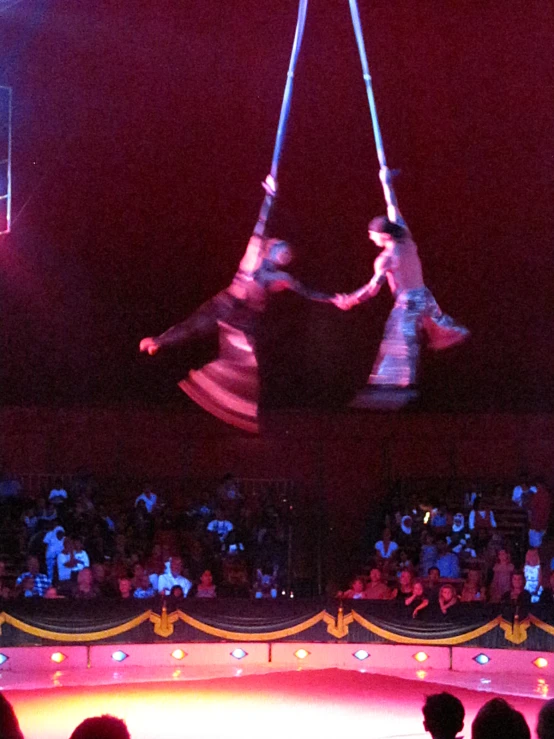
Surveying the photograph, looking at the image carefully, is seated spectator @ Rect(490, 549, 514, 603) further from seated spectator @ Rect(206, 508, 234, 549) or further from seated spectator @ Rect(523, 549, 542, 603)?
seated spectator @ Rect(206, 508, 234, 549)

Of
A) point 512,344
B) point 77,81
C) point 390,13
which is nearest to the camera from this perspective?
point 390,13

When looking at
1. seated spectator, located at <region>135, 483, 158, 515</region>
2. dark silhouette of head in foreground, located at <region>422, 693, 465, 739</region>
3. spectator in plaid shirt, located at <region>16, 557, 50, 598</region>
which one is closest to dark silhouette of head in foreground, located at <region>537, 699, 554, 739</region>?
dark silhouette of head in foreground, located at <region>422, 693, 465, 739</region>

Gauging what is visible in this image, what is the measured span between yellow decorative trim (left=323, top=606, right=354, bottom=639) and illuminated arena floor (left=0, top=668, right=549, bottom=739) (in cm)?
39

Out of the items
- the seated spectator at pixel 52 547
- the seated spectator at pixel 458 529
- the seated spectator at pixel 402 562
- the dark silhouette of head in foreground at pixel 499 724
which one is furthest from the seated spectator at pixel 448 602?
the dark silhouette of head in foreground at pixel 499 724

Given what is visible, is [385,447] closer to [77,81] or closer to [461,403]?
[461,403]

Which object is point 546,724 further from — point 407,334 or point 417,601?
point 417,601

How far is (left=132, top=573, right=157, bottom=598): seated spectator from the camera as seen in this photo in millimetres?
11664

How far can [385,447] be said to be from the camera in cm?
1587

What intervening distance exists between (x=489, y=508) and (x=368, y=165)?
16.7 ft

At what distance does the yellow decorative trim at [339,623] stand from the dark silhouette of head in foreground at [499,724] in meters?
8.57

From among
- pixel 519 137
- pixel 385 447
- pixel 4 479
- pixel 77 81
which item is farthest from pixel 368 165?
pixel 4 479

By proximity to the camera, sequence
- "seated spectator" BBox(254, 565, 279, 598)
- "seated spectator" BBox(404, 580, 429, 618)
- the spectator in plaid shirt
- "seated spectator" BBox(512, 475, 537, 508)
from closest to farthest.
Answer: "seated spectator" BBox(404, 580, 429, 618)
the spectator in plaid shirt
"seated spectator" BBox(254, 565, 279, 598)
"seated spectator" BBox(512, 475, 537, 508)

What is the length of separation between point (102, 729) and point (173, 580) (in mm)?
9677

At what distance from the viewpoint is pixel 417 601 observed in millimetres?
10953
